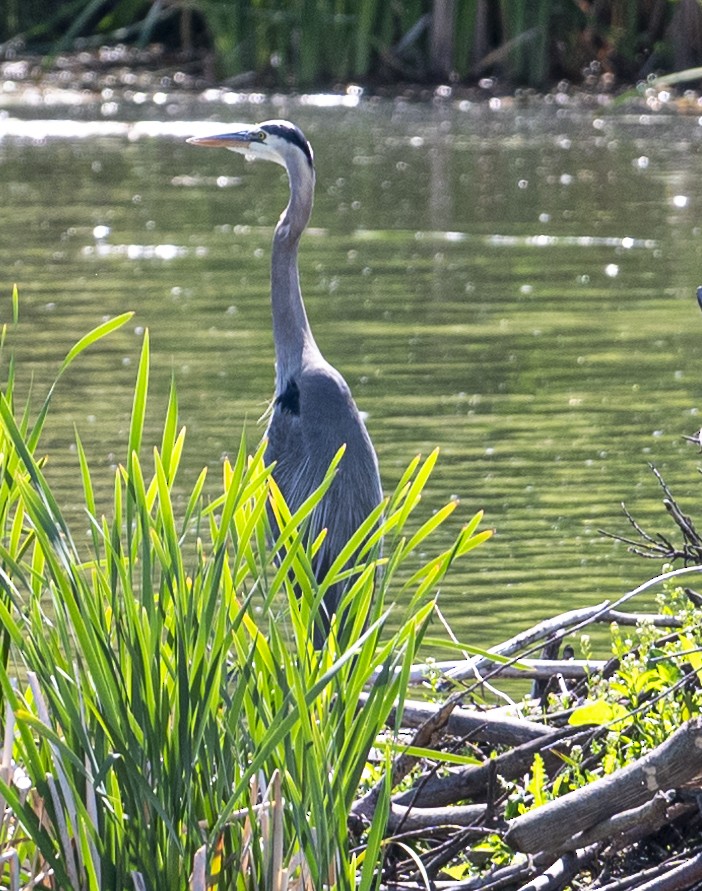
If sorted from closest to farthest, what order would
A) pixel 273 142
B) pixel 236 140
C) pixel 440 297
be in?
pixel 273 142 → pixel 236 140 → pixel 440 297

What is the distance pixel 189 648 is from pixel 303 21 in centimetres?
2238

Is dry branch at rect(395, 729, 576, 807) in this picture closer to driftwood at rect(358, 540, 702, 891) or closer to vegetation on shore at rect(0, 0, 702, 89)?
driftwood at rect(358, 540, 702, 891)

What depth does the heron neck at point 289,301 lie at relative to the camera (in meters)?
6.09

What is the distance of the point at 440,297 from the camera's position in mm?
13398

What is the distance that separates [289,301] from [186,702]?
3297mm

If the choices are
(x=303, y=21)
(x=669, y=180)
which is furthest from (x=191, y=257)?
(x=303, y=21)

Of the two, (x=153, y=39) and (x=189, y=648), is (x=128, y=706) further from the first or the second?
(x=153, y=39)

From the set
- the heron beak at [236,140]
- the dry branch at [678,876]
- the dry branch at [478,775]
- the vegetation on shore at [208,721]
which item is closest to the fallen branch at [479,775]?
the dry branch at [478,775]

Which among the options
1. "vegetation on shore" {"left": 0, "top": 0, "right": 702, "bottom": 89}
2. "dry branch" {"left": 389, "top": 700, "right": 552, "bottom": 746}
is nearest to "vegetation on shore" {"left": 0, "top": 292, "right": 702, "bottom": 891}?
"dry branch" {"left": 389, "top": 700, "right": 552, "bottom": 746}

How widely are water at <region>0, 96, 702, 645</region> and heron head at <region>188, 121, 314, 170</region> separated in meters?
1.49

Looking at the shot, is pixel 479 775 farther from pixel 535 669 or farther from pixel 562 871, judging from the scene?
pixel 535 669

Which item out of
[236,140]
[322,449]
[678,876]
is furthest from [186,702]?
[236,140]

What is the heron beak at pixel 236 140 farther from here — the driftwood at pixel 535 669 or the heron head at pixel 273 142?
the driftwood at pixel 535 669

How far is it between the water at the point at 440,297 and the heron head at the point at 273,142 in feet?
4.89
